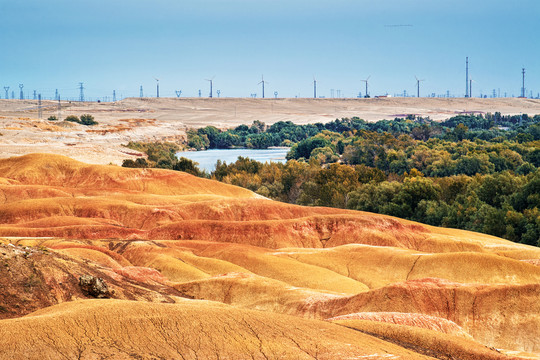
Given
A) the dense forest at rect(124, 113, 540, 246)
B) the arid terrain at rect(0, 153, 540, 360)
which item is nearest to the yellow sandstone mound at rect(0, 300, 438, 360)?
the arid terrain at rect(0, 153, 540, 360)

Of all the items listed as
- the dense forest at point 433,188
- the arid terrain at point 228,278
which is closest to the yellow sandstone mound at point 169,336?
the arid terrain at point 228,278

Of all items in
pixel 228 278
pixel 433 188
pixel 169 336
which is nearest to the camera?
pixel 169 336

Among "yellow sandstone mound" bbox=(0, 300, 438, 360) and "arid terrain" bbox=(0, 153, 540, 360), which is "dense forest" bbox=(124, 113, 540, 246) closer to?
"arid terrain" bbox=(0, 153, 540, 360)

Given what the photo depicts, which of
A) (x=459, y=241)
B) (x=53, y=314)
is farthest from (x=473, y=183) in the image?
(x=53, y=314)

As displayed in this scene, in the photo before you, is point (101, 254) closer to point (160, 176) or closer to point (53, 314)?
point (53, 314)

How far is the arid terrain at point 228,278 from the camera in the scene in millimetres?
37781

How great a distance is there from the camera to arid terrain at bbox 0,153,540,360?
37.8 m

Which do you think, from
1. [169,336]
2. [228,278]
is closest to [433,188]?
[228,278]

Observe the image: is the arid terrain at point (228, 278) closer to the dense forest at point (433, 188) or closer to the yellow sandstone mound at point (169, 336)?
the yellow sandstone mound at point (169, 336)

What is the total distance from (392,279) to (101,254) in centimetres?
3346

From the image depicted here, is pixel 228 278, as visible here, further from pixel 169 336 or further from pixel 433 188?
pixel 433 188

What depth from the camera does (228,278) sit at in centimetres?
7006

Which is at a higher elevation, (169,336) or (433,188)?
(169,336)

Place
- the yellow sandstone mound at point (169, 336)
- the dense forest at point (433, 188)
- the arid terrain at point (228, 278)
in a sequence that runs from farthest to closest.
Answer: the dense forest at point (433, 188)
the arid terrain at point (228, 278)
the yellow sandstone mound at point (169, 336)
